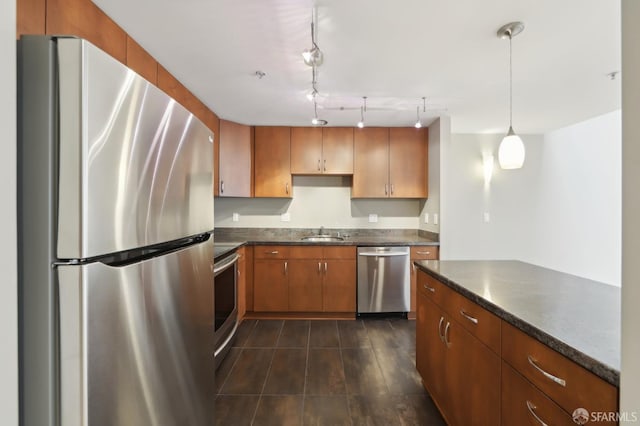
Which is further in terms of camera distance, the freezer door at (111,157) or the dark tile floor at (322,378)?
the dark tile floor at (322,378)

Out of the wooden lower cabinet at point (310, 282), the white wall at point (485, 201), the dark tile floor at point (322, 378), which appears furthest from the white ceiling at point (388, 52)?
the dark tile floor at point (322, 378)

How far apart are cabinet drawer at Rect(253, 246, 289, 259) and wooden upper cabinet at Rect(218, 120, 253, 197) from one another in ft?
2.47

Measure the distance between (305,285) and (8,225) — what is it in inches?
116

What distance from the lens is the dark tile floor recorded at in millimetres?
1764

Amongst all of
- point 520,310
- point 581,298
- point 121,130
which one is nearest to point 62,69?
point 121,130

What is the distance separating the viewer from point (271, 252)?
10.9 feet

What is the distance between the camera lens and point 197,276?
101cm

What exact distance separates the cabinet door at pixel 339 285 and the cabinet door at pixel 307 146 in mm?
1234

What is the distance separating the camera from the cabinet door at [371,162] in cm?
363

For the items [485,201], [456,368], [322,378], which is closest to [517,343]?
[456,368]

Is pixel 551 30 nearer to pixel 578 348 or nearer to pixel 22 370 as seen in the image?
pixel 578 348

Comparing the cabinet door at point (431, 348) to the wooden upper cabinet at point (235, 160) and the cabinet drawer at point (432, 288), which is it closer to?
the cabinet drawer at point (432, 288)

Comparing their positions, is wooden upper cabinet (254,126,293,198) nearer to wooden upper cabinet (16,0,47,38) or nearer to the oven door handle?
the oven door handle

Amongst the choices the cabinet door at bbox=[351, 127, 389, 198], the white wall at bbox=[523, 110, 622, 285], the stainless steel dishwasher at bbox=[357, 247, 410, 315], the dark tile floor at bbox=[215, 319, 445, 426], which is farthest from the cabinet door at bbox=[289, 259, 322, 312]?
the white wall at bbox=[523, 110, 622, 285]
